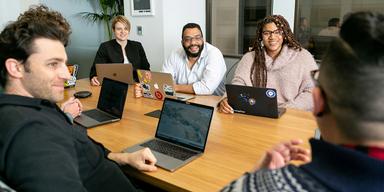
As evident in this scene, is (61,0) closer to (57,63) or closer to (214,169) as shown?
(57,63)

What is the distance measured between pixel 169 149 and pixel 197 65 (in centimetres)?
158

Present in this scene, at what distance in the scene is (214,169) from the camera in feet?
4.40

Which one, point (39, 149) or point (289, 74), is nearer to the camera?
point (39, 149)

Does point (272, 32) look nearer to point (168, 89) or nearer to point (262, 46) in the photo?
point (262, 46)

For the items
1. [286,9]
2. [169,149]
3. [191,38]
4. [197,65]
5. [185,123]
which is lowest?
[169,149]

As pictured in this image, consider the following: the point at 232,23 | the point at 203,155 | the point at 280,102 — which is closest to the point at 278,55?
the point at 280,102

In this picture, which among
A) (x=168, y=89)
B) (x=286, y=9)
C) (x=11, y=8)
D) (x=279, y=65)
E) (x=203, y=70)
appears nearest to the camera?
(x=168, y=89)

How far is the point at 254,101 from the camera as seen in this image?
1.99m

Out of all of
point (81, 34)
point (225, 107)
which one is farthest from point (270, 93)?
point (81, 34)

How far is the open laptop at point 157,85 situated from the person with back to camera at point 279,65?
0.53 m

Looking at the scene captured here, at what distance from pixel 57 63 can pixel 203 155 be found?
716 mm

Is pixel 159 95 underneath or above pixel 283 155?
underneath

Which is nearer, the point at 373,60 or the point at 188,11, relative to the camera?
the point at 373,60

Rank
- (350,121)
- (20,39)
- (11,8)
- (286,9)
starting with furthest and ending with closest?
(11,8)
(286,9)
(20,39)
(350,121)
